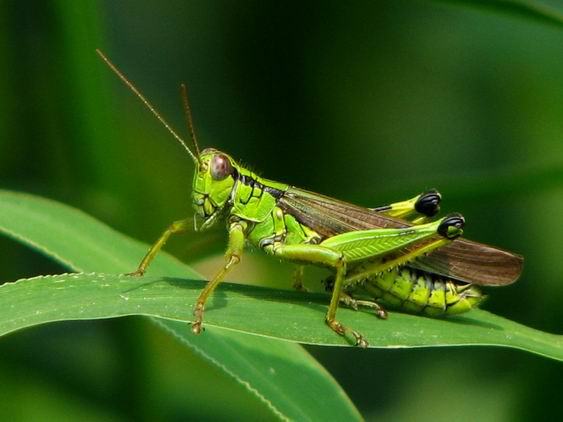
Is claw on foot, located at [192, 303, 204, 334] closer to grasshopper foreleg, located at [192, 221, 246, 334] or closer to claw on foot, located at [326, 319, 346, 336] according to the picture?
grasshopper foreleg, located at [192, 221, 246, 334]

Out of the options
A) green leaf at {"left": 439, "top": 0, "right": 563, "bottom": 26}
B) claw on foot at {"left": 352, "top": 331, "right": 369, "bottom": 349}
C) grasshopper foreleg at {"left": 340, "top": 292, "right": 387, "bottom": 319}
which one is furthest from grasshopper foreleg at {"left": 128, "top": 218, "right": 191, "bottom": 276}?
green leaf at {"left": 439, "top": 0, "right": 563, "bottom": 26}

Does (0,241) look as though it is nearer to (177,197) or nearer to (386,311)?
(177,197)

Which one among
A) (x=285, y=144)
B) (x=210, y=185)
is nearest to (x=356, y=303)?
(x=210, y=185)

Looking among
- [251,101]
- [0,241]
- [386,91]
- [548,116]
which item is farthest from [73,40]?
[548,116]

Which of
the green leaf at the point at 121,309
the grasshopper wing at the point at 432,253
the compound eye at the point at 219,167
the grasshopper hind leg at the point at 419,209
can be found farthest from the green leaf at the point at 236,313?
the grasshopper hind leg at the point at 419,209

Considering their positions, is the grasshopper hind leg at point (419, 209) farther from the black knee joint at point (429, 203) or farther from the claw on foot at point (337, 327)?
the claw on foot at point (337, 327)

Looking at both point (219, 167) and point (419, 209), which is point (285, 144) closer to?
point (419, 209)
